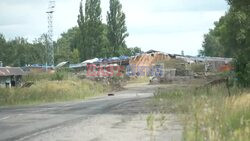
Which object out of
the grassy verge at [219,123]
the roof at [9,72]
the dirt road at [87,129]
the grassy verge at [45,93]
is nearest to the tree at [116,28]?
the roof at [9,72]

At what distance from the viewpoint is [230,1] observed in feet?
88.0

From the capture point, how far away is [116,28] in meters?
99.9

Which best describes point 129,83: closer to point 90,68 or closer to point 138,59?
point 90,68

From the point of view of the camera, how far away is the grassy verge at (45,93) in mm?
38022

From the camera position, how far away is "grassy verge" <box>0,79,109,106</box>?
38022 millimetres

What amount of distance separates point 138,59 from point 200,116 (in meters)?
79.9

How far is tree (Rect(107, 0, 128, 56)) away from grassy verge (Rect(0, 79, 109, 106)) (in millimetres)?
52278

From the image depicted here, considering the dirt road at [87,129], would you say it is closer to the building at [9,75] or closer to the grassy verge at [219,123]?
the grassy verge at [219,123]

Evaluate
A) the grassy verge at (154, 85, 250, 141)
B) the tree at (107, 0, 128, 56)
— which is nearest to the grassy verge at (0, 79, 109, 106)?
the grassy verge at (154, 85, 250, 141)

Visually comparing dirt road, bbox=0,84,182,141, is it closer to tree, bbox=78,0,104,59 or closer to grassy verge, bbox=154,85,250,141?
grassy verge, bbox=154,85,250,141

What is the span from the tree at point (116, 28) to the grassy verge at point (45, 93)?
172 ft

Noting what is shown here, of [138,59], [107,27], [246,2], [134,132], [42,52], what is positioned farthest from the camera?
[42,52]

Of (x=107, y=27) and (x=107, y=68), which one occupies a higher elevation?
(x=107, y=27)

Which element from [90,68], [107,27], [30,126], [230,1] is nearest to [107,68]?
[90,68]
